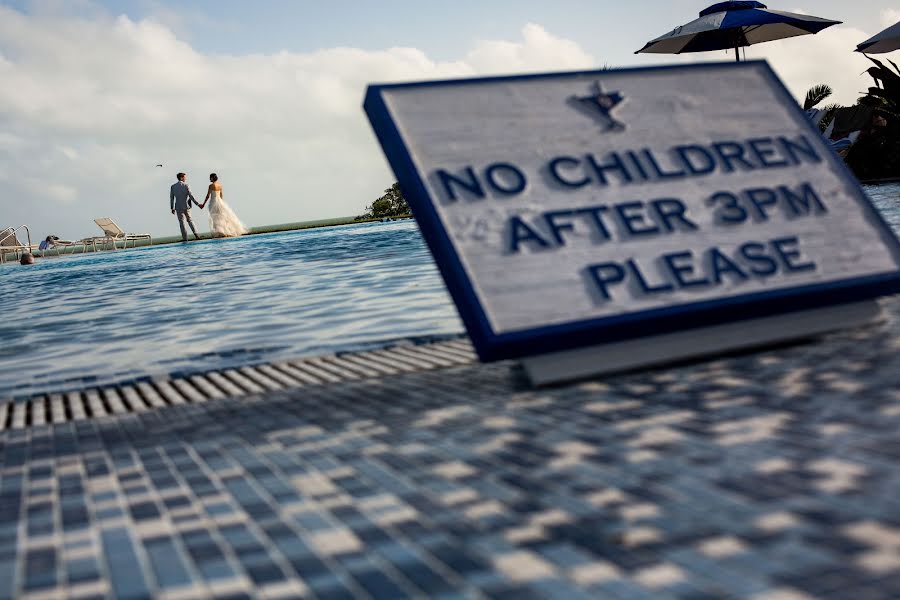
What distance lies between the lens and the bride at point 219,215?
93.0 ft

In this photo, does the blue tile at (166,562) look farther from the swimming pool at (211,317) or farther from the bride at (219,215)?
the bride at (219,215)

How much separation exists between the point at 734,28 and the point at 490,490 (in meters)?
18.0

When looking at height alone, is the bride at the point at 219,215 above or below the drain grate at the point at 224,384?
above

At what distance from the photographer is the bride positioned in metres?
28.3

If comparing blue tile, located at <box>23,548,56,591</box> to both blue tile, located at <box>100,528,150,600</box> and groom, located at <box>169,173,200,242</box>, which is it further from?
groom, located at <box>169,173,200,242</box>

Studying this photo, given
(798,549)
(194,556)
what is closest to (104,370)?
(194,556)

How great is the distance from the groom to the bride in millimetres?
512

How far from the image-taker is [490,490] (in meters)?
2.93

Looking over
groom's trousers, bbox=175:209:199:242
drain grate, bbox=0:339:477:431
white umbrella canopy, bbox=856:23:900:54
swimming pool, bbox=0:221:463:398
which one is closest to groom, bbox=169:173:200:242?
groom's trousers, bbox=175:209:199:242

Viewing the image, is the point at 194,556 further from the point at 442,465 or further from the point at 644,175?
the point at 644,175

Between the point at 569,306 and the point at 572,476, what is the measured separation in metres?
1.48

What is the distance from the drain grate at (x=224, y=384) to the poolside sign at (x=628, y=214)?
117cm

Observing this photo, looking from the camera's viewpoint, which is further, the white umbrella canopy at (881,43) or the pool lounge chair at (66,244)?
the pool lounge chair at (66,244)

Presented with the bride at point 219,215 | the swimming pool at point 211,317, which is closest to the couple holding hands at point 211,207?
the bride at point 219,215
